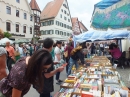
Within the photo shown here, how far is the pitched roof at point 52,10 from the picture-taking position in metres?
33.9

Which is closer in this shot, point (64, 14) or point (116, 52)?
point (116, 52)

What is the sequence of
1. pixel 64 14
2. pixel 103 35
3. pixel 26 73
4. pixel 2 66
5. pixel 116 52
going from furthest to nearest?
1. pixel 64 14
2. pixel 116 52
3. pixel 103 35
4. pixel 2 66
5. pixel 26 73

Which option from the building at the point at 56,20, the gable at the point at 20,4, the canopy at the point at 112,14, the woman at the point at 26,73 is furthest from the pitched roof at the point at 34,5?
the woman at the point at 26,73

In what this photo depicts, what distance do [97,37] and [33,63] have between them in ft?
22.7

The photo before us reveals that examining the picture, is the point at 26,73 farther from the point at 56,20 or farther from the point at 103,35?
the point at 56,20

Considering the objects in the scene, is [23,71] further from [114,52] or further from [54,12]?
[54,12]

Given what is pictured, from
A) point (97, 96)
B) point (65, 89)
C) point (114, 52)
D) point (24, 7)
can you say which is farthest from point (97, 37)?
point (24, 7)

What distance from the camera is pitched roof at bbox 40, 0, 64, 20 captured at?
111ft

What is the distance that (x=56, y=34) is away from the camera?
33.4 metres

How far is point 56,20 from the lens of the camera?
3350cm

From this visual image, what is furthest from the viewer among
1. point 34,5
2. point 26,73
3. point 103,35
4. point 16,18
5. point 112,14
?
point 34,5

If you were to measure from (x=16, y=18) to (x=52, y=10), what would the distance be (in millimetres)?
13851

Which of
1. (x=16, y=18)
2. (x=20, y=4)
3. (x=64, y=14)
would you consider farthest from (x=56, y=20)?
(x=16, y=18)

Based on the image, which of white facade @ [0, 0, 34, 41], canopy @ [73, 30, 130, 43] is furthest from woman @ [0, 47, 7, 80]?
white facade @ [0, 0, 34, 41]
